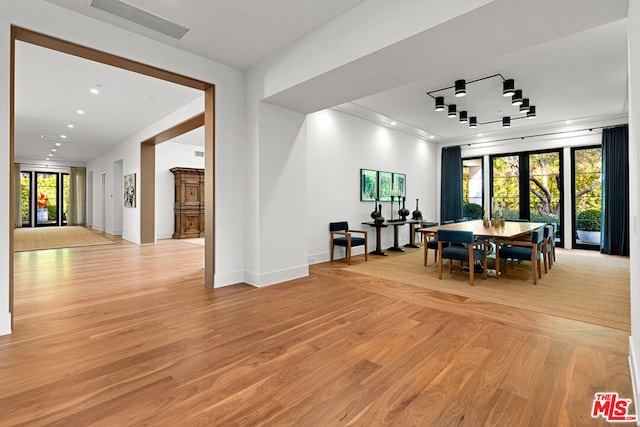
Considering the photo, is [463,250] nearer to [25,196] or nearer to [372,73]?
[372,73]

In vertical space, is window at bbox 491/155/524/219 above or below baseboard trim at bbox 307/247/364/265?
above

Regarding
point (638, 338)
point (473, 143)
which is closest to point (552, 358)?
point (638, 338)

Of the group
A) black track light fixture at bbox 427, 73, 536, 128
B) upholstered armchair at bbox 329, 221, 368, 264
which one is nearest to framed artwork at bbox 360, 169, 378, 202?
upholstered armchair at bbox 329, 221, 368, 264

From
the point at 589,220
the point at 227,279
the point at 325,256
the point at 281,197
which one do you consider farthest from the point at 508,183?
the point at 227,279

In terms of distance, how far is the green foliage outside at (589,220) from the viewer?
7312mm

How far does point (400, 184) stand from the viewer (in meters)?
8.07

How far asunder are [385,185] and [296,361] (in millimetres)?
5930

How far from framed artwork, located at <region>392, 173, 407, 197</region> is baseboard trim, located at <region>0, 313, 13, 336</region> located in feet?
22.9

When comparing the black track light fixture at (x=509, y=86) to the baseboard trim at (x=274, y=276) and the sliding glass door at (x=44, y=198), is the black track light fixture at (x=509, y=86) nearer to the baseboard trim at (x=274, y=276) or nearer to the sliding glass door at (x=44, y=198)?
the baseboard trim at (x=274, y=276)

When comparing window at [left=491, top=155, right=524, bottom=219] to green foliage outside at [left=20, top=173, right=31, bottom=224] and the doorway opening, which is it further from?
green foliage outside at [left=20, top=173, right=31, bottom=224]

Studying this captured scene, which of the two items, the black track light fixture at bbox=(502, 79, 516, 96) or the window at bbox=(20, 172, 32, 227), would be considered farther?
the window at bbox=(20, 172, 32, 227)

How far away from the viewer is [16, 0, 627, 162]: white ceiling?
9.47 ft

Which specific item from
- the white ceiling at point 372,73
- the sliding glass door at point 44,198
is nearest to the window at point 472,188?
the white ceiling at point 372,73

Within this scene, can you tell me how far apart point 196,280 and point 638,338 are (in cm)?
444
